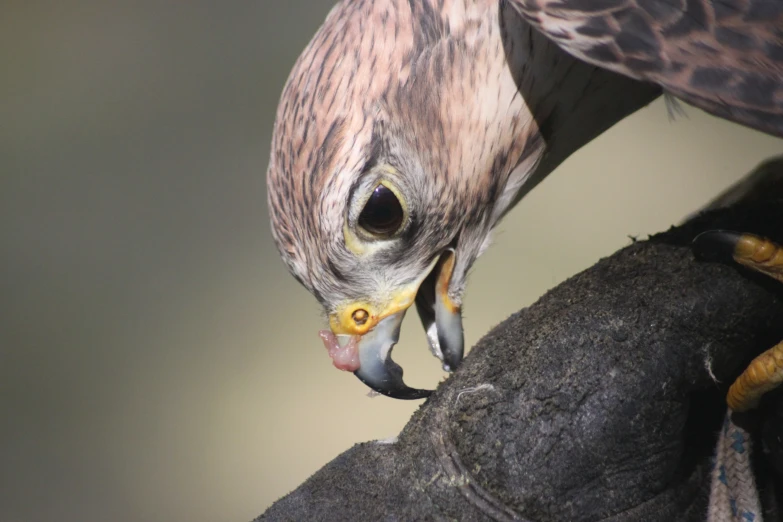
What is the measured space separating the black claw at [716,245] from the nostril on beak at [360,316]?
0.41 metres

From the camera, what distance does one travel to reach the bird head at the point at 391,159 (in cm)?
87

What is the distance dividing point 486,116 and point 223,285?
4.11 feet

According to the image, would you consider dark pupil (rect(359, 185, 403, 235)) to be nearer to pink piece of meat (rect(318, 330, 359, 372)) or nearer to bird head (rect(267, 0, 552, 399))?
bird head (rect(267, 0, 552, 399))

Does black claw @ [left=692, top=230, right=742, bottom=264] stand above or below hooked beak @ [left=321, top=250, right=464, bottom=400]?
below

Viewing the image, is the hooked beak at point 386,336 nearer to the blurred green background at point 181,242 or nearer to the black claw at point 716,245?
the black claw at point 716,245

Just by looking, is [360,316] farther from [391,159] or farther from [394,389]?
[391,159]

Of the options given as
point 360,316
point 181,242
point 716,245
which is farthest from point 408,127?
point 181,242

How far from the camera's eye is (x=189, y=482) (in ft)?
6.35

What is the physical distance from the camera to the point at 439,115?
36.1 inches

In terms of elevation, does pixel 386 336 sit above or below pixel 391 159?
below

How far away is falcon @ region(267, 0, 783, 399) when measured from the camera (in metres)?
0.76

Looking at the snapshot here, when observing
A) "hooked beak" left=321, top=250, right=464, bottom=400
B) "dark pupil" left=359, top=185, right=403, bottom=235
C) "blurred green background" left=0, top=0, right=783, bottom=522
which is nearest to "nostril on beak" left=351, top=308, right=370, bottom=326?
"hooked beak" left=321, top=250, right=464, bottom=400

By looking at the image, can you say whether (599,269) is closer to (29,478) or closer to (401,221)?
(401,221)

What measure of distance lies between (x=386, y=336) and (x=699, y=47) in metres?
0.50
